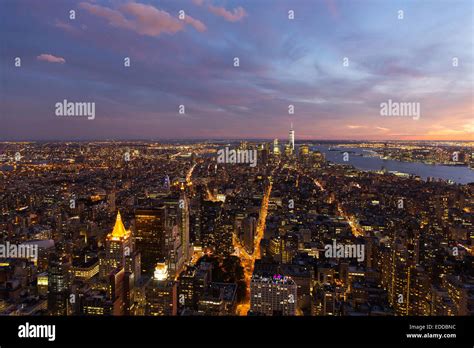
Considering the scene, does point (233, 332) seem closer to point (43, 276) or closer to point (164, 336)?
point (164, 336)

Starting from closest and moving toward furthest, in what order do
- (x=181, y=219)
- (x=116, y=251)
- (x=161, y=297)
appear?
(x=161, y=297) < (x=116, y=251) < (x=181, y=219)

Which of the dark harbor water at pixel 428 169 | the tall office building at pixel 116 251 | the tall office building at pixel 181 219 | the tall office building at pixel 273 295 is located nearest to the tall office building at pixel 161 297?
the tall office building at pixel 273 295

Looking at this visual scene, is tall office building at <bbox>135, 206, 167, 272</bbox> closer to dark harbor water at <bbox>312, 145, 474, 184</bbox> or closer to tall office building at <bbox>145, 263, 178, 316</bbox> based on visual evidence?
tall office building at <bbox>145, 263, 178, 316</bbox>

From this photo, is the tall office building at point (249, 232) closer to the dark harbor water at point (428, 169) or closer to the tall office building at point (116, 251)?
the tall office building at point (116, 251)

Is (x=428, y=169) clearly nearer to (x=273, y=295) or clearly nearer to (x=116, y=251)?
(x=273, y=295)

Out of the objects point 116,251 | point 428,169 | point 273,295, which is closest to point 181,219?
point 116,251
